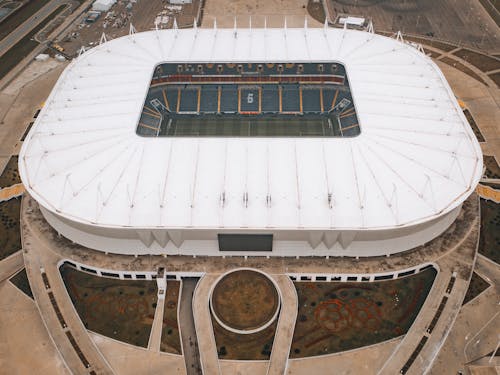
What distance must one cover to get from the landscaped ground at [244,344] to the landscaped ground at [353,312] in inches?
122

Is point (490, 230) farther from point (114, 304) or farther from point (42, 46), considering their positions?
point (42, 46)

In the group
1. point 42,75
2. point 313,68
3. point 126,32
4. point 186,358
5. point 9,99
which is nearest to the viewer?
point 186,358

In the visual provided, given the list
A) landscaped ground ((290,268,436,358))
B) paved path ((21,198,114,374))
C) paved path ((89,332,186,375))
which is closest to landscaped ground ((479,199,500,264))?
landscaped ground ((290,268,436,358))

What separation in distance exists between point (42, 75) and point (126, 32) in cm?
2719

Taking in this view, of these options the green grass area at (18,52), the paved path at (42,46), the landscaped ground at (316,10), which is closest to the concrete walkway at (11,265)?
the paved path at (42,46)

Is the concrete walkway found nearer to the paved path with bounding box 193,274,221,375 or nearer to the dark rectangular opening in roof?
the paved path with bounding box 193,274,221,375

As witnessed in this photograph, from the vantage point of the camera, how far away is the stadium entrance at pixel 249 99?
79.9 m

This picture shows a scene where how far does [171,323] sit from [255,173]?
2247 centimetres

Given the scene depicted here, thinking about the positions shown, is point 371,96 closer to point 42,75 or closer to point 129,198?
point 129,198

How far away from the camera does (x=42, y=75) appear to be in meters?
101

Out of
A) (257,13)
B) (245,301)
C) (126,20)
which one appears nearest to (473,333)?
(245,301)

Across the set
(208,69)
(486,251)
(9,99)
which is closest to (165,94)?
(208,69)

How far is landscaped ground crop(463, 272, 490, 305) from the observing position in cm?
5612

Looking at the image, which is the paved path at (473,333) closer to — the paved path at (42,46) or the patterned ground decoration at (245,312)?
the patterned ground decoration at (245,312)
